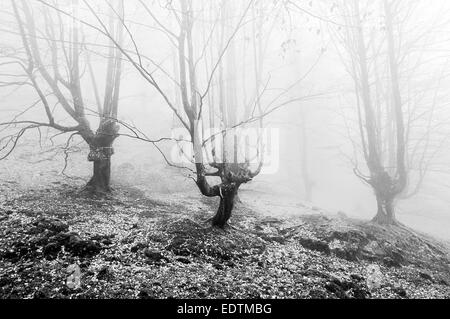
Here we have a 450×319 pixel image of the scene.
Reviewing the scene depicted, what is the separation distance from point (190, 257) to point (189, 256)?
2 centimetres

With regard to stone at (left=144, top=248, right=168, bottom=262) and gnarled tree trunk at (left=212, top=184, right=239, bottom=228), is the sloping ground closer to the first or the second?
stone at (left=144, top=248, right=168, bottom=262)

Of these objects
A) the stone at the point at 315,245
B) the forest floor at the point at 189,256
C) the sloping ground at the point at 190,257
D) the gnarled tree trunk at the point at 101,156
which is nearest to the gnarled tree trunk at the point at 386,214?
the forest floor at the point at 189,256

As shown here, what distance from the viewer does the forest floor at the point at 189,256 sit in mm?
3566

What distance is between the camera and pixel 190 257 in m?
4.30

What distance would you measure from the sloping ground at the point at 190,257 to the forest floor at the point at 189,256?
0.02 metres

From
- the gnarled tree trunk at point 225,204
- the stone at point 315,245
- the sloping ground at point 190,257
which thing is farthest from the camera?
the stone at point 315,245

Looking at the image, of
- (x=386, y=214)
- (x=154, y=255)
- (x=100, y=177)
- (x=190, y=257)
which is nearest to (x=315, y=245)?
(x=190, y=257)

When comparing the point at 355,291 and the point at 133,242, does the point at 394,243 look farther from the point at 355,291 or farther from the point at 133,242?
the point at 133,242

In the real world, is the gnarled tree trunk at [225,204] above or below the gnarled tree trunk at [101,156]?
below

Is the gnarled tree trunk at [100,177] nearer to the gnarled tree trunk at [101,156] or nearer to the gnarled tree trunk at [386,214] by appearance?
the gnarled tree trunk at [101,156]

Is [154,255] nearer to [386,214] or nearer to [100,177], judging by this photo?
[100,177]

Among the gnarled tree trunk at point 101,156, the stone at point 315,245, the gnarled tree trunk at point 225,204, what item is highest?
the gnarled tree trunk at point 101,156

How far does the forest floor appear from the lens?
3566 millimetres
